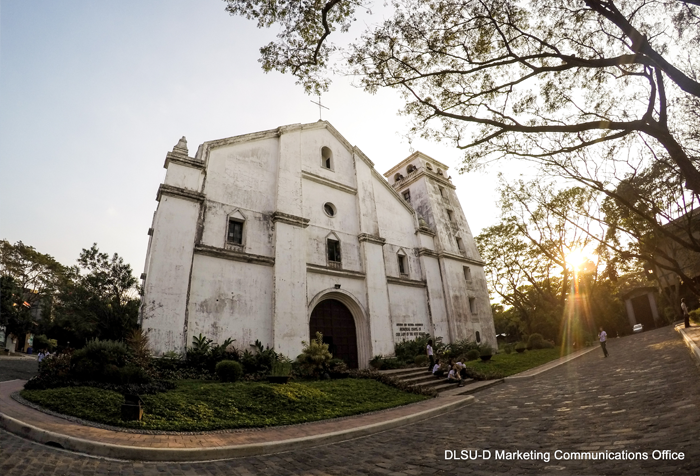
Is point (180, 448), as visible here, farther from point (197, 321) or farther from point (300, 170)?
point (300, 170)

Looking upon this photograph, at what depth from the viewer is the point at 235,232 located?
14805 millimetres

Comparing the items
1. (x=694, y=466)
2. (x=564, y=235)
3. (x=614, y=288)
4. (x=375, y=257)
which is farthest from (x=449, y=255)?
(x=614, y=288)

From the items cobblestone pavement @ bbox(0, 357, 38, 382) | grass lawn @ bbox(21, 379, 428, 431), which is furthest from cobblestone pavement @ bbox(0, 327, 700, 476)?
cobblestone pavement @ bbox(0, 357, 38, 382)

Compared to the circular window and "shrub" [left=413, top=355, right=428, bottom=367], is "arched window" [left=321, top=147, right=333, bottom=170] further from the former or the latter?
"shrub" [left=413, top=355, right=428, bottom=367]

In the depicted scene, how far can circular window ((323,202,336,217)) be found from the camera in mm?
18225

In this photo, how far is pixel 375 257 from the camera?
60.3 ft

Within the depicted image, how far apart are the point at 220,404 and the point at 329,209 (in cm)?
1206

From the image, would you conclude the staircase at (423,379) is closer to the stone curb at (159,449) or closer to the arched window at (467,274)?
the stone curb at (159,449)

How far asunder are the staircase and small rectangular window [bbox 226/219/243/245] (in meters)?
8.19

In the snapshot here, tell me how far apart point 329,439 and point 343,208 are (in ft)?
45.1

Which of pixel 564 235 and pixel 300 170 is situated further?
pixel 564 235

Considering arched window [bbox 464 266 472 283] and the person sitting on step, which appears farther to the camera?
arched window [bbox 464 266 472 283]

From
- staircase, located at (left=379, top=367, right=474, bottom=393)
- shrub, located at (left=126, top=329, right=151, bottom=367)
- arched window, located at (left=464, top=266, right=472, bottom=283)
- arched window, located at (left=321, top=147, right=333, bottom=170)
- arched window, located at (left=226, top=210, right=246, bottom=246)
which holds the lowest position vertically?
staircase, located at (left=379, top=367, right=474, bottom=393)

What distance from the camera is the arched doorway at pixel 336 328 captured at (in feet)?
52.7
